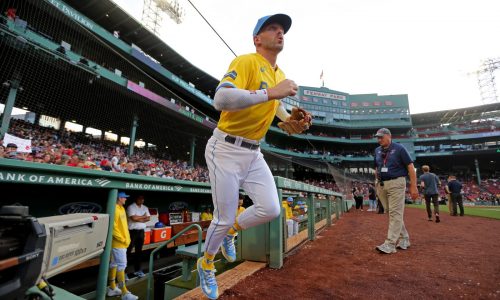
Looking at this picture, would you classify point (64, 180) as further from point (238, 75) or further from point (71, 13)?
point (71, 13)

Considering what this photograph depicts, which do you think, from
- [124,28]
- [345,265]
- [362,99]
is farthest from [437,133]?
[345,265]

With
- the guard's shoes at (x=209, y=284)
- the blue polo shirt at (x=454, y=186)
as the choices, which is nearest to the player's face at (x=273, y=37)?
the guard's shoes at (x=209, y=284)

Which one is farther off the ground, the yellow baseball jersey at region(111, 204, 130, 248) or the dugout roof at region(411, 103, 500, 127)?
the dugout roof at region(411, 103, 500, 127)

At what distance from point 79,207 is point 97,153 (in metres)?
9.87

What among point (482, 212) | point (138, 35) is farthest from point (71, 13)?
point (482, 212)

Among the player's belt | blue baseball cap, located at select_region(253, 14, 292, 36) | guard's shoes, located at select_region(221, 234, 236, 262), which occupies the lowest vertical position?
guard's shoes, located at select_region(221, 234, 236, 262)

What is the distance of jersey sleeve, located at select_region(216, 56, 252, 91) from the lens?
1951 millimetres

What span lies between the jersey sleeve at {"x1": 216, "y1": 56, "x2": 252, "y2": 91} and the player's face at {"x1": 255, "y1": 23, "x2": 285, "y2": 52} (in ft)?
1.12

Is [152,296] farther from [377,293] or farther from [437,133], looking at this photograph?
[437,133]

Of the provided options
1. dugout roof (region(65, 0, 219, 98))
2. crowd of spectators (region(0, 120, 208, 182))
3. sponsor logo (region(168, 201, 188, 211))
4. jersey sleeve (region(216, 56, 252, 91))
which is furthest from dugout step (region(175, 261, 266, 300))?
Answer: dugout roof (region(65, 0, 219, 98))

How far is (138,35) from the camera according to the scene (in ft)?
66.8

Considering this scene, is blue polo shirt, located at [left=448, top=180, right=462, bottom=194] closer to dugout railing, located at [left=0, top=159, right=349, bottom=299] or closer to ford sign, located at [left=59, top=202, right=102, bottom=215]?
dugout railing, located at [left=0, top=159, right=349, bottom=299]

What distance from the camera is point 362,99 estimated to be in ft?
162

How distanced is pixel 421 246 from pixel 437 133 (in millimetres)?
48345
